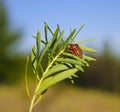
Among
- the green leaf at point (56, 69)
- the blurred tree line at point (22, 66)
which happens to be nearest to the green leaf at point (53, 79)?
the green leaf at point (56, 69)

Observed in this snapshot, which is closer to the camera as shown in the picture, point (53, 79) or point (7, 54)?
point (53, 79)

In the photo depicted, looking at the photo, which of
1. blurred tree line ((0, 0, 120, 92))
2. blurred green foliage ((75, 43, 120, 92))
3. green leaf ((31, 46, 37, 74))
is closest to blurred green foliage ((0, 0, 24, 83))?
blurred tree line ((0, 0, 120, 92))

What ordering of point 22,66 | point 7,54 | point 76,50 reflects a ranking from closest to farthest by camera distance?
1. point 76,50
2. point 7,54
3. point 22,66

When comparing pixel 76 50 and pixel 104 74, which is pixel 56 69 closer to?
pixel 76 50

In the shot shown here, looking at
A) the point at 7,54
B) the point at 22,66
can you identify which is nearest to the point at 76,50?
the point at 7,54

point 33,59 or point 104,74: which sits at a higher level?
point 33,59

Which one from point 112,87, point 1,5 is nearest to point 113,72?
point 112,87
